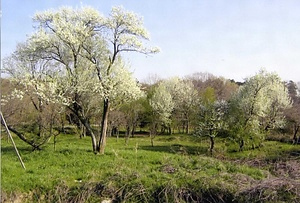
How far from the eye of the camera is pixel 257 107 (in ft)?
105

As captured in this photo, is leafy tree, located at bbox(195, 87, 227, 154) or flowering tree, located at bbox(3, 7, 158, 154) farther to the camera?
leafy tree, located at bbox(195, 87, 227, 154)

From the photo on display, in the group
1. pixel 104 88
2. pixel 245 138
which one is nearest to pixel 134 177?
pixel 104 88

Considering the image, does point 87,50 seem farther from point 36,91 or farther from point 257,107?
point 257,107

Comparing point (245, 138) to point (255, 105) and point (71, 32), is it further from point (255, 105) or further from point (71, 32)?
point (71, 32)

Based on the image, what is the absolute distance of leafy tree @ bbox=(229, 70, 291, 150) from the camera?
86.4 ft

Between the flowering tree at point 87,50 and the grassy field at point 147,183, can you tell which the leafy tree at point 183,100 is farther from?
the grassy field at point 147,183

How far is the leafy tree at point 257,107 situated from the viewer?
26.3 meters

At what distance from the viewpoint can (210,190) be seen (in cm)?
1048

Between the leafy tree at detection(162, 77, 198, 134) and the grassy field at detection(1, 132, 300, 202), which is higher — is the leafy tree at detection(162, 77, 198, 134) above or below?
above

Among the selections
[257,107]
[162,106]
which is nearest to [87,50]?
[257,107]

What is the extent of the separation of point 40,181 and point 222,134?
62.5 feet

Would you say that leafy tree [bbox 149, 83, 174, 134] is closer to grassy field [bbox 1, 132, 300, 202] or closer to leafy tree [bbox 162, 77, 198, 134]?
leafy tree [bbox 162, 77, 198, 134]

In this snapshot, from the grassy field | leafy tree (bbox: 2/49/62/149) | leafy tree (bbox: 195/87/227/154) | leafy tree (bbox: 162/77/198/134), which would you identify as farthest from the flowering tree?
leafy tree (bbox: 162/77/198/134)

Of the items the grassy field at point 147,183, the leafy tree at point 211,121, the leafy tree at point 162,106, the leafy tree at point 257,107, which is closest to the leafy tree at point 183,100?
the leafy tree at point 162,106
